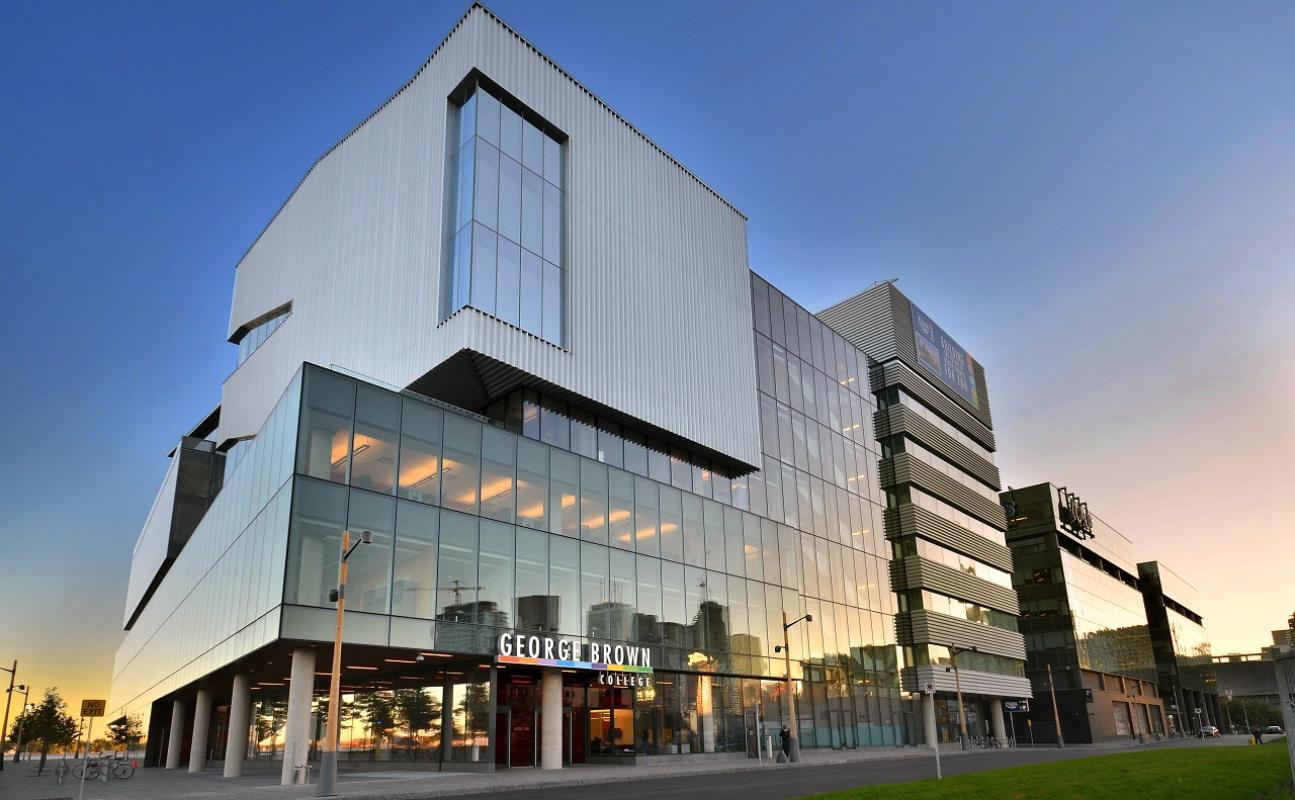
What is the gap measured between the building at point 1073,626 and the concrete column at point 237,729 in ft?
242

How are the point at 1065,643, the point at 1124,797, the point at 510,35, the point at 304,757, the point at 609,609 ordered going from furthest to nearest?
the point at 1065,643, the point at 510,35, the point at 609,609, the point at 304,757, the point at 1124,797

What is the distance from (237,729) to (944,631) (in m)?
48.6

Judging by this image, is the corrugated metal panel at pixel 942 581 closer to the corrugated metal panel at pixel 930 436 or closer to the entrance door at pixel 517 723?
the corrugated metal panel at pixel 930 436

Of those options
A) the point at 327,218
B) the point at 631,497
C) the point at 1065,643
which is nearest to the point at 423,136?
the point at 327,218

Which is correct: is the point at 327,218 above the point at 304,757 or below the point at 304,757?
above

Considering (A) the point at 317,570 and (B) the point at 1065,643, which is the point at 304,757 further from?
(B) the point at 1065,643

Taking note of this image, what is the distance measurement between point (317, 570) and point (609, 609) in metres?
14.3

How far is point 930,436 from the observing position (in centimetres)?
7300

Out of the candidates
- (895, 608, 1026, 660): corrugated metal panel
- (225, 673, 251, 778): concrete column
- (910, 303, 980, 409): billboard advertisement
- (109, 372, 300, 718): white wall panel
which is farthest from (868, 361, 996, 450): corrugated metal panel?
(225, 673, 251, 778): concrete column

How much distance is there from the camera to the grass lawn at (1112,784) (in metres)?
18.3

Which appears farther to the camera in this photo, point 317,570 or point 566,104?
point 566,104

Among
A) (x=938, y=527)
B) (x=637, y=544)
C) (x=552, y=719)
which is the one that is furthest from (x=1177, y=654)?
(x=552, y=719)

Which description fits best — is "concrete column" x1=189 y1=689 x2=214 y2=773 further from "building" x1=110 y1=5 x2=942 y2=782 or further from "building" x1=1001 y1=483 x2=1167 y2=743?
"building" x1=1001 y1=483 x2=1167 y2=743

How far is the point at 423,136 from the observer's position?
4216 centimetres
